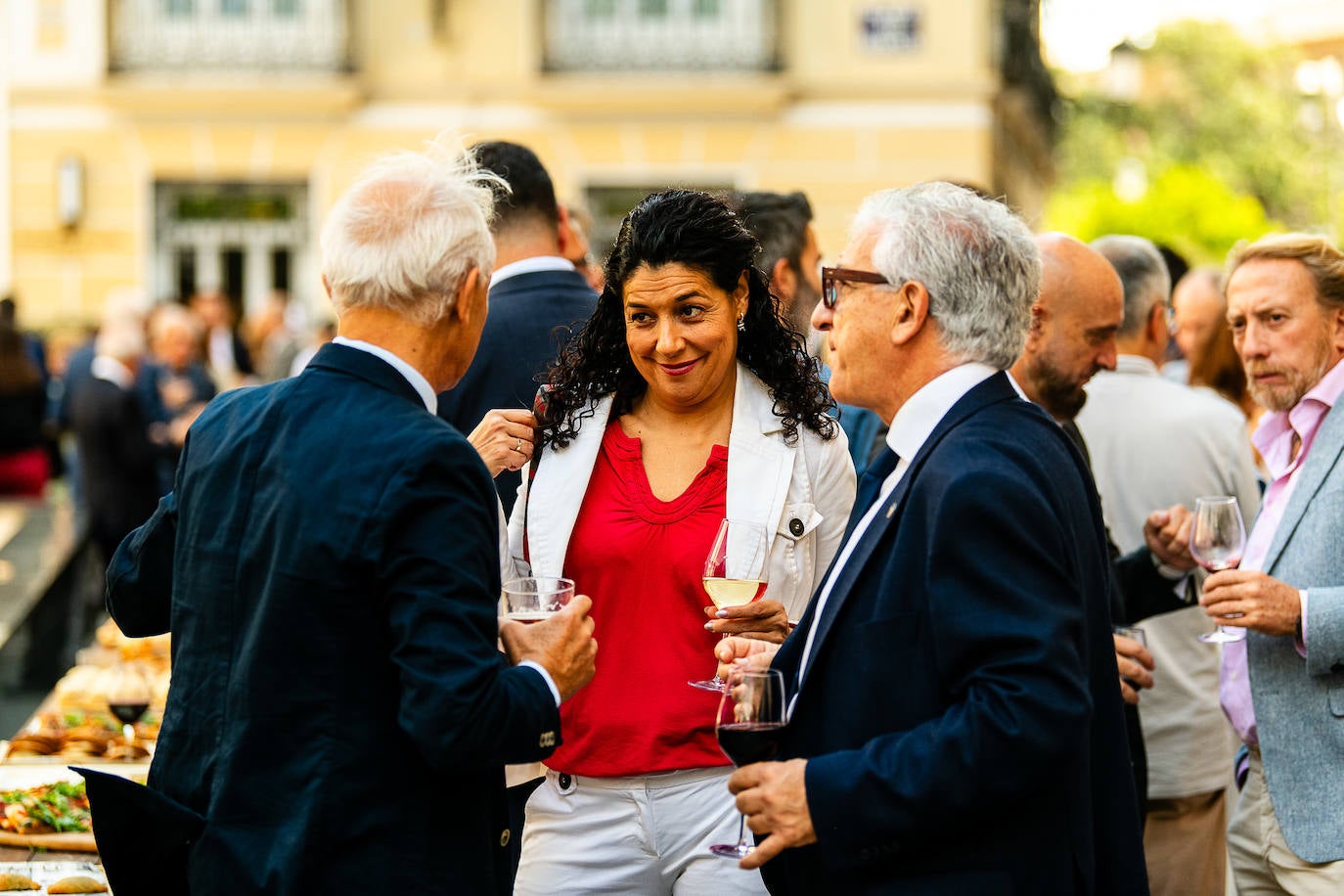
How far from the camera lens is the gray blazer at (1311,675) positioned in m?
3.55

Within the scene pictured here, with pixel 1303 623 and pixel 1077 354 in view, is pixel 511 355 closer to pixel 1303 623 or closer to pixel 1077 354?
pixel 1077 354

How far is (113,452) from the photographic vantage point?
35.2 feet

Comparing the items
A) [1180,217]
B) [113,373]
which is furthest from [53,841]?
[1180,217]

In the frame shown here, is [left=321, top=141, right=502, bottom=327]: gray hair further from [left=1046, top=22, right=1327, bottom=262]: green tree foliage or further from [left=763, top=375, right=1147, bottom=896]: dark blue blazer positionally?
[left=1046, top=22, right=1327, bottom=262]: green tree foliage

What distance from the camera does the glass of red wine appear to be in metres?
4.97

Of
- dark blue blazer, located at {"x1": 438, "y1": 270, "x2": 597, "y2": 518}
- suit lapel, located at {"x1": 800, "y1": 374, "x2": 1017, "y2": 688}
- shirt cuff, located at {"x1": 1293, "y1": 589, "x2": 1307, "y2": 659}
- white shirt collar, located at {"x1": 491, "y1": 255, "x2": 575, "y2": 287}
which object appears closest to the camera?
suit lapel, located at {"x1": 800, "y1": 374, "x2": 1017, "y2": 688}

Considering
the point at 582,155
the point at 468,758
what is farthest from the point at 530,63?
the point at 468,758

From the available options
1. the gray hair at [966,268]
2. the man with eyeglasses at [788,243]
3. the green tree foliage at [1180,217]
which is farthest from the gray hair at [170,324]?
the green tree foliage at [1180,217]

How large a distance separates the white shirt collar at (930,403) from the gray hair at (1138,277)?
256 cm

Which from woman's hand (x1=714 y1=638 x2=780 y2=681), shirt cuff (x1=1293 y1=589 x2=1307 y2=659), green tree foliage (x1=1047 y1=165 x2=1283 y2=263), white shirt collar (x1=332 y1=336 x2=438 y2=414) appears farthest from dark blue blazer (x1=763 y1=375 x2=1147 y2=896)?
green tree foliage (x1=1047 y1=165 x2=1283 y2=263)

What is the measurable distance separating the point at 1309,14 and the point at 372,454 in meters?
68.1

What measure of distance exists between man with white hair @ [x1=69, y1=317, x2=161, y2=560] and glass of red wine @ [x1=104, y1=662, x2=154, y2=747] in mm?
5910

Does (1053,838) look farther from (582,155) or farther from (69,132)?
(69,132)

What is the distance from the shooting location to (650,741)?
338 cm
